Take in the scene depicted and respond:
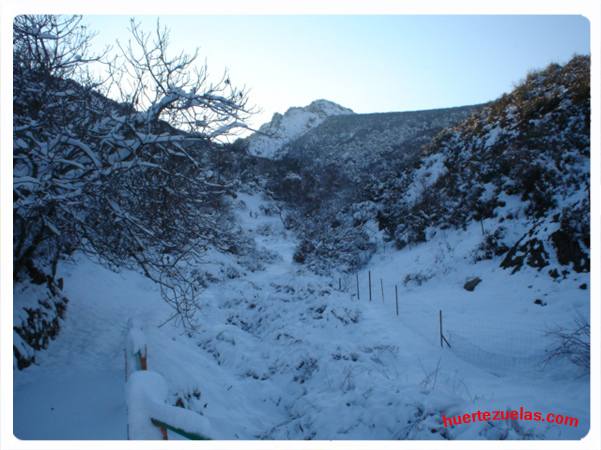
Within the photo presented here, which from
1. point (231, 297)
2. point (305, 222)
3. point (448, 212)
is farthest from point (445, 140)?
point (231, 297)

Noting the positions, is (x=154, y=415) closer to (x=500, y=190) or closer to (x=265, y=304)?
(x=265, y=304)

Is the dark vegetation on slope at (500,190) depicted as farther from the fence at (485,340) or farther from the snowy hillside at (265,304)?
the fence at (485,340)

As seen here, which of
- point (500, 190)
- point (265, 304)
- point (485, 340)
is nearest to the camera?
point (485, 340)

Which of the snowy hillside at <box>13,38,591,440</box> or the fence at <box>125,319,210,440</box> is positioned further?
the snowy hillside at <box>13,38,591,440</box>

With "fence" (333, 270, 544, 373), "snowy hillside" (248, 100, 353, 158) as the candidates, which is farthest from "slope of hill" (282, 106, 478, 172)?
"fence" (333, 270, 544, 373)

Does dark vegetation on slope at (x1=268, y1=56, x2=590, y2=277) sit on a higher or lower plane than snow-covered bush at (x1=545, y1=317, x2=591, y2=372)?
higher

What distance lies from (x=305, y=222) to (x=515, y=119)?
1524 centimetres

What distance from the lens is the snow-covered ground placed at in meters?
4.12

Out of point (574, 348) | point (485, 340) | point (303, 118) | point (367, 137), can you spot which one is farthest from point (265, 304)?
point (303, 118)

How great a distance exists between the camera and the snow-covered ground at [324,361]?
4.12 meters

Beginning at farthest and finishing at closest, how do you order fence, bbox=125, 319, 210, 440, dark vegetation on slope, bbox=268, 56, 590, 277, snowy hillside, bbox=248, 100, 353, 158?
snowy hillside, bbox=248, 100, 353, 158, dark vegetation on slope, bbox=268, 56, 590, 277, fence, bbox=125, 319, 210, 440

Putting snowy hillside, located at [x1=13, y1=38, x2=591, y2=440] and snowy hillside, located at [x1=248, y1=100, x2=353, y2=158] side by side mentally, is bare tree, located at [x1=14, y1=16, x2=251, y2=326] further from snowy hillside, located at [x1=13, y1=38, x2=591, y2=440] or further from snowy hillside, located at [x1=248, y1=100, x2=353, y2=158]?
snowy hillside, located at [x1=248, y1=100, x2=353, y2=158]

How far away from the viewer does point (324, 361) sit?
6406 mm

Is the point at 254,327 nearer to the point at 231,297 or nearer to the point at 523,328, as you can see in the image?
the point at 231,297
